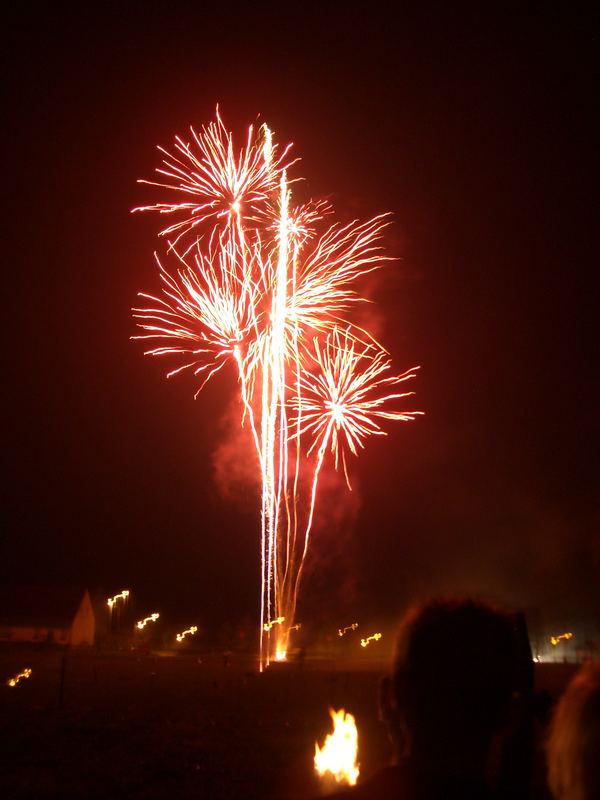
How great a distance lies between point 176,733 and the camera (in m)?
14.4

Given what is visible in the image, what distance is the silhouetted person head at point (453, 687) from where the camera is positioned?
80.0 inches

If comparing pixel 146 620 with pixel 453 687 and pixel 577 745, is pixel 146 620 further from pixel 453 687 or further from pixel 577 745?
pixel 577 745

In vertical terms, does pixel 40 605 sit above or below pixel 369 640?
above

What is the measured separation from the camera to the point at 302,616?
5072 centimetres

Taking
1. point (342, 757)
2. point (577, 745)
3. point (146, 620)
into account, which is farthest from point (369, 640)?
point (577, 745)

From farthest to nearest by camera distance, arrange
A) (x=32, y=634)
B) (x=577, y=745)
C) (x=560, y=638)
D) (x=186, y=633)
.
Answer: (x=32, y=634) < (x=186, y=633) < (x=560, y=638) < (x=577, y=745)

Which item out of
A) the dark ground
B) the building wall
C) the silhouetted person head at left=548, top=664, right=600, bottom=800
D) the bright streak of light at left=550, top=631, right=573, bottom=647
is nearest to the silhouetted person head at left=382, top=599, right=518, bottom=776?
the silhouetted person head at left=548, top=664, right=600, bottom=800

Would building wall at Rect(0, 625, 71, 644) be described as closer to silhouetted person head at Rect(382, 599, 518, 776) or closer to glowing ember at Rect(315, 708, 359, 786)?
glowing ember at Rect(315, 708, 359, 786)

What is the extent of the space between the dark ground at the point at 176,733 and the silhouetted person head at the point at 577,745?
25.0 ft

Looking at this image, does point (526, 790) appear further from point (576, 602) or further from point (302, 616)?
point (302, 616)

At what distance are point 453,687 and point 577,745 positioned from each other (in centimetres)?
30

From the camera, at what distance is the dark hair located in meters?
2.05

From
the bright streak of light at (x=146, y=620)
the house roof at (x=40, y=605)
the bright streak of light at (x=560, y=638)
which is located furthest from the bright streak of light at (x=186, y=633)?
the bright streak of light at (x=560, y=638)

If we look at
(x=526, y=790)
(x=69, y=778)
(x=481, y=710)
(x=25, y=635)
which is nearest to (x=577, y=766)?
(x=481, y=710)
